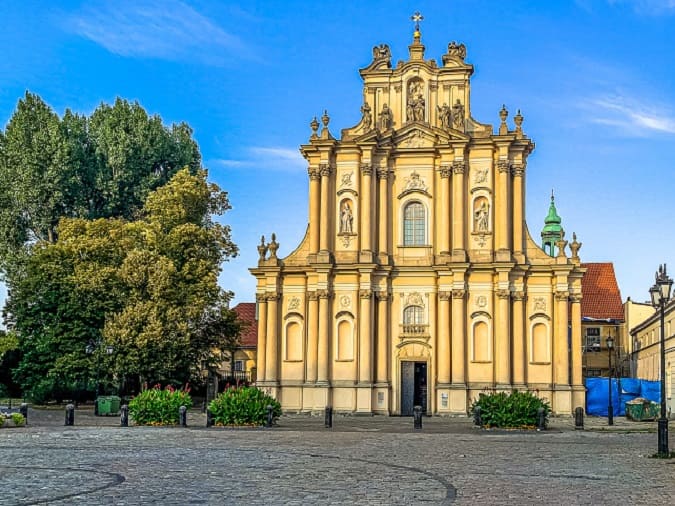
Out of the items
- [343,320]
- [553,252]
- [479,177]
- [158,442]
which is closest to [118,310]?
[343,320]

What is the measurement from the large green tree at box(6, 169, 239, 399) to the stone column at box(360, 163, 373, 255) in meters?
9.23

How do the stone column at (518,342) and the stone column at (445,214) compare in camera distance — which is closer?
the stone column at (518,342)

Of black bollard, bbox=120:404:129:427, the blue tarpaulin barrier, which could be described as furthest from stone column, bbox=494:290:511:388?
black bollard, bbox=120:404:129:427

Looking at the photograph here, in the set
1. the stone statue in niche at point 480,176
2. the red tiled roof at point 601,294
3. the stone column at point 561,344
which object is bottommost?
the stone column at point 561,344

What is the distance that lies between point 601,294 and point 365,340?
33099mm

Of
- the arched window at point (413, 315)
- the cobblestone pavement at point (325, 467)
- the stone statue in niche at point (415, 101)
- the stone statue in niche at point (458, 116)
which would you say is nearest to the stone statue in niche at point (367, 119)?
the stone statue in niche at point (415, 101)

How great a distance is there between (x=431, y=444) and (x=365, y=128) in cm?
2560

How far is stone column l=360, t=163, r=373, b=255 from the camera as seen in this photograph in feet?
155

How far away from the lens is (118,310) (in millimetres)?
51125

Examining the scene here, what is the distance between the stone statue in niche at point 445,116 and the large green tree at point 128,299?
1455 cm

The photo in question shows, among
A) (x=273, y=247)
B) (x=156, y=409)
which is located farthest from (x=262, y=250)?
(x=156, y=409)

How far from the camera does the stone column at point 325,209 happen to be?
157 feet

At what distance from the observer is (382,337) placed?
155 feet

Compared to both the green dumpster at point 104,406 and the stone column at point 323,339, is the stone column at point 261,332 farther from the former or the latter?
the green dumpster at point 104,406
